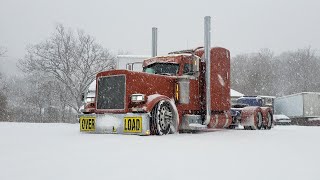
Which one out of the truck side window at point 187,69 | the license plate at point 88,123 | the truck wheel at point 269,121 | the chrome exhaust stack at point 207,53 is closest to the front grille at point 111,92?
the license plate at point 88,123

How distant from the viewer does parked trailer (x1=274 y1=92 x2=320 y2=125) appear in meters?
32.9

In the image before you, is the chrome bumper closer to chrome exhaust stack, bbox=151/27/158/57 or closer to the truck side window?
the truck side window

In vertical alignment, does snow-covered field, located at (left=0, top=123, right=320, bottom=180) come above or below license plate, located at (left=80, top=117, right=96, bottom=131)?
below

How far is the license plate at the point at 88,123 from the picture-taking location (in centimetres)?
1013

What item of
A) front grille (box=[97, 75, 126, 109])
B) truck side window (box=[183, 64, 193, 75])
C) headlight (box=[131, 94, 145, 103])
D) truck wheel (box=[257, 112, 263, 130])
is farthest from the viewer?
truck wheel (box=[257, 112, 263, 130])

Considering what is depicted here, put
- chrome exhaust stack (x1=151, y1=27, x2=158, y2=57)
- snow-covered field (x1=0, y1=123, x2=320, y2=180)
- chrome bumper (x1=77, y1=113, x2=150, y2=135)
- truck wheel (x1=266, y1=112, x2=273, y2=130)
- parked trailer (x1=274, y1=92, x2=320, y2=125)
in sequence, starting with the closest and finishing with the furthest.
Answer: snow-covered field (x1=0, y1=123, x2=320, y2=180)
chrome bumper (x1=77, y1=113, x2=150, y2=135)
chrome exhaust stack (x1=151, y1=27, x2=158, y2=57)
truck wheel (x1=266, y1=112, x2=273, y2=130)
parked trailer (x1=274, y1=92, x2=320, y2=125)

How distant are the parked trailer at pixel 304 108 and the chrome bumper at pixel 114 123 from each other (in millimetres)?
26567

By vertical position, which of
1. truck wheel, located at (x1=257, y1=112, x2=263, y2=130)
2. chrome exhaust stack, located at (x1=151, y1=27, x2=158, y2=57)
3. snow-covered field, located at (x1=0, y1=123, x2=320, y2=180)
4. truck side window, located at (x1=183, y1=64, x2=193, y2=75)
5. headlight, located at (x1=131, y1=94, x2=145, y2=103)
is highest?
chrome exhaust stack, located at (x1=151, y1=27, x2=158, y2=57)

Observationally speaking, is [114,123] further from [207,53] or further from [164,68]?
[207,53]

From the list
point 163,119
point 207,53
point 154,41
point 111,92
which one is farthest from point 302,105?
point 111,92

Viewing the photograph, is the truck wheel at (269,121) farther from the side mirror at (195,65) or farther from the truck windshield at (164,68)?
the truck windshield at (164,68)

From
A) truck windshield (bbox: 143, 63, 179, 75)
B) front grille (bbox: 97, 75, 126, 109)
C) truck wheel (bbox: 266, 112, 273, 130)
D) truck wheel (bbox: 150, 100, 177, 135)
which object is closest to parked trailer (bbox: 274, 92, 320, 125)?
truck wheel (bbox: 266, 112, 273, 130)

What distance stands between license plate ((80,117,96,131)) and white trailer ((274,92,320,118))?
26450 millimetres

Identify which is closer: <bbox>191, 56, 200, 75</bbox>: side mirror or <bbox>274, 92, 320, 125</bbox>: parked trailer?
<bbox>191, 56, 200, 75</bbox>: side mirror
